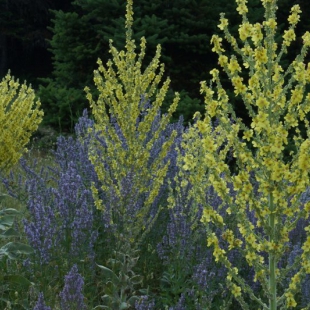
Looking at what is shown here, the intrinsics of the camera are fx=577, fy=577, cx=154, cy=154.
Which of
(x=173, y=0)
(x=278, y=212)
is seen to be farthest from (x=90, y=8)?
(x=278, y=212)

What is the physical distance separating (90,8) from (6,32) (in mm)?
8418

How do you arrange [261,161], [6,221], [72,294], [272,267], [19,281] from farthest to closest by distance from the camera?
[6,221] < [19,281] < [72,294] < [272,267] < [261,161]

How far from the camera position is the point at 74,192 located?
4.07m

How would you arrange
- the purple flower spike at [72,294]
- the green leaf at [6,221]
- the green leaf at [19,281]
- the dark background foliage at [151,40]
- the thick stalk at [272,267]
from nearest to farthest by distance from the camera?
the thick stalk at [272,267] → the purple flower spike at [72,294] → the green leaf at [19,281] → the green leaf at [6,221] → the dark background foliage at [151,40]

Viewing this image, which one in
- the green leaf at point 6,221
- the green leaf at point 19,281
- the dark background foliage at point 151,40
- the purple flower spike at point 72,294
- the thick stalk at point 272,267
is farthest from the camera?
the dark background foliage at point 151,40

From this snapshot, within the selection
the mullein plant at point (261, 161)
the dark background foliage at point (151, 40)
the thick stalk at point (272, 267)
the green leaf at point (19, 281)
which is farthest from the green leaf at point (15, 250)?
the dark background foliage at point (151, 40)

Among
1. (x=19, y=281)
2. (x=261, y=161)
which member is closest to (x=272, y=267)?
(x=261, y=161)

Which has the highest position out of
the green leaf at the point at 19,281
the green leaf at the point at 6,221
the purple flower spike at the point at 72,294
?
the purple flower spike at the point at 72,294

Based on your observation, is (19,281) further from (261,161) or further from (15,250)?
(261,161)

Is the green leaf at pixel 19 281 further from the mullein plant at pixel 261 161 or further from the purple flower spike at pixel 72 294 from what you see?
the mullein plant at pixel 261 161

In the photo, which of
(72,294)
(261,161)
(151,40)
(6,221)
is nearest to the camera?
(261,161)

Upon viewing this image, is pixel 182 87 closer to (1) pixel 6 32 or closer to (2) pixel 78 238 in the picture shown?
(2) pixel 78 238

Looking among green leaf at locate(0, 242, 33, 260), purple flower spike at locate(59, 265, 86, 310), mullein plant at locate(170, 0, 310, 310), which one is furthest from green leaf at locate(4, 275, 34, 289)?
mullein plant at locate(170, 0, 310, 310)

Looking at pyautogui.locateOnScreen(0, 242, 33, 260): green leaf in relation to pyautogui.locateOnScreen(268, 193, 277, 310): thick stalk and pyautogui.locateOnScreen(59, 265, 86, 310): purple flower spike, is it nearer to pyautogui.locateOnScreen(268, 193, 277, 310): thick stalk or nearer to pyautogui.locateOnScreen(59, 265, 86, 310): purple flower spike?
pyautogui.locateOnScreen(59, 265, 86, 310): purple flower spike
